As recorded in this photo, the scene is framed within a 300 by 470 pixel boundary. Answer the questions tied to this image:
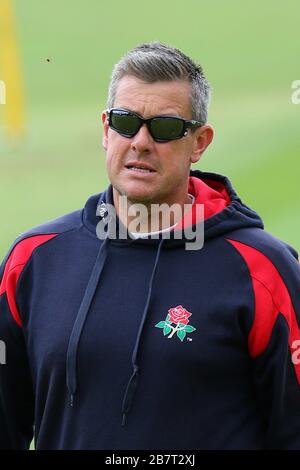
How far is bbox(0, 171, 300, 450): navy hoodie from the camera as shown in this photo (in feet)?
7.25

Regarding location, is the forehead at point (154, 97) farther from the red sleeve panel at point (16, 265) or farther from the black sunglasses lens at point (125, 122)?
the red sleeve panel at point (16, 265)

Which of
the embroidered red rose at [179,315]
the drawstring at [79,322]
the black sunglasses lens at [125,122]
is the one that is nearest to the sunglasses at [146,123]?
the black sunglasses lens at [125,122]

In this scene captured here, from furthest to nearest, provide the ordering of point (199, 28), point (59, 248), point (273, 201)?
point (199, 28), point (273, 201), point (59, 248)

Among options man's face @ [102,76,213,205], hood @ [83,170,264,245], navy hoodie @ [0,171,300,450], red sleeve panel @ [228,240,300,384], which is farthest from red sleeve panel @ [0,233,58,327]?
red sleeve panel @ [228,240,300,384]

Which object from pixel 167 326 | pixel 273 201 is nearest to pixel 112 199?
pixel 167 326

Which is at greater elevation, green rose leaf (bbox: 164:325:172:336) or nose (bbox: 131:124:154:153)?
nose (bbox: 131:124:154:153)

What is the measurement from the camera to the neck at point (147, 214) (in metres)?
2.36

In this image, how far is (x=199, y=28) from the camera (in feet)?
18.8

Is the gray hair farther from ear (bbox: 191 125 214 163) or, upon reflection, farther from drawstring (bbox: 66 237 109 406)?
drawstring (bbox: 66 237 109 406)

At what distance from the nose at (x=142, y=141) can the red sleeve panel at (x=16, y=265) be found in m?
0.31

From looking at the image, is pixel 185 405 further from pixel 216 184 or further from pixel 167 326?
pixel 216 184

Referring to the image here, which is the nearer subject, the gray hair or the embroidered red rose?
the embroidered red rose

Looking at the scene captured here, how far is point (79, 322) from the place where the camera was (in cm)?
228
